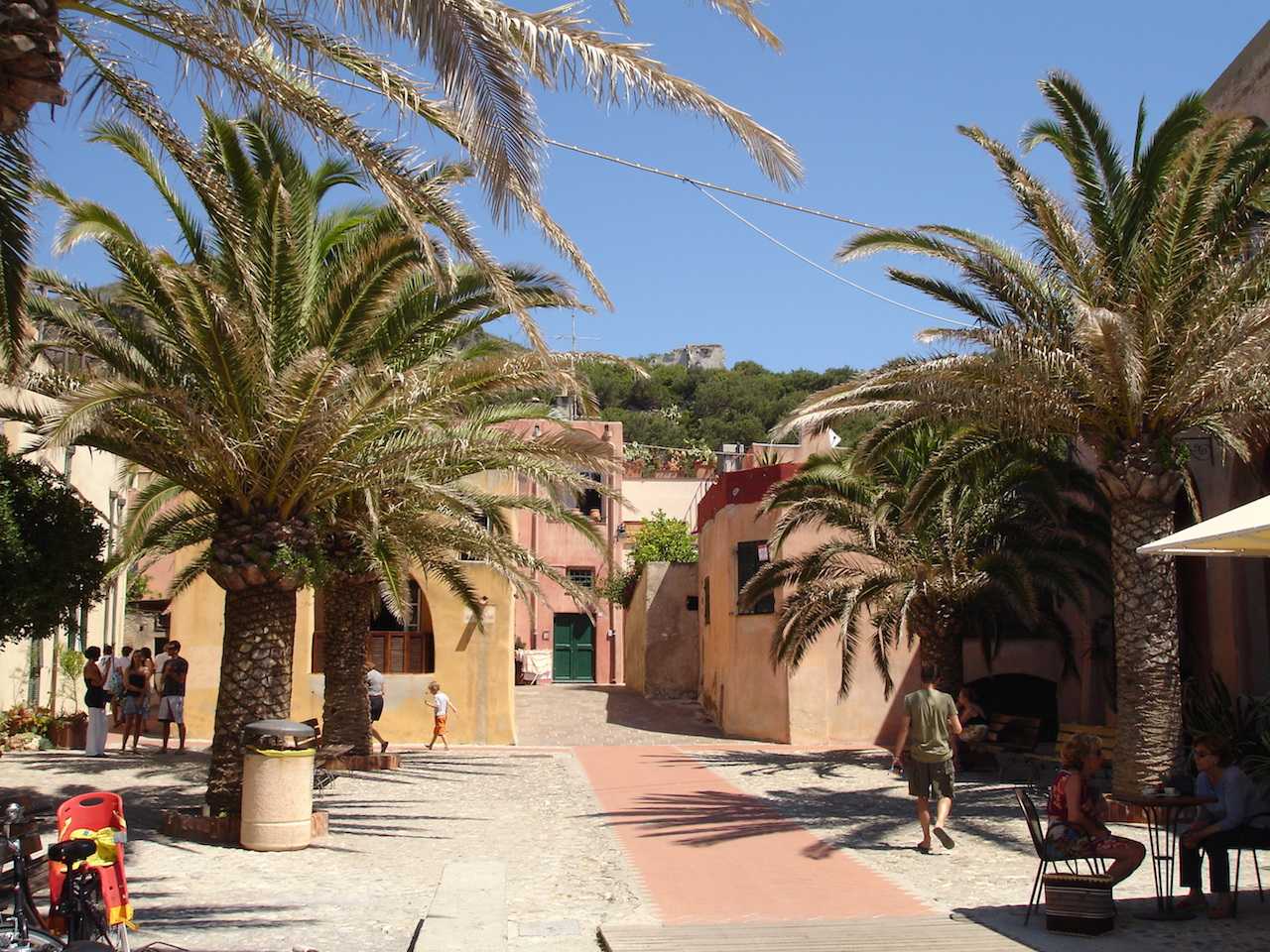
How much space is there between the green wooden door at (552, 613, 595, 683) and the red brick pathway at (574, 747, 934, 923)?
2360 cm

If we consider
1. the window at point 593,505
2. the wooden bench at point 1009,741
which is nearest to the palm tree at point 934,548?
the wooden bench at point 1009,741

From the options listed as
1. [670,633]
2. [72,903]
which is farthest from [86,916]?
[670,633]

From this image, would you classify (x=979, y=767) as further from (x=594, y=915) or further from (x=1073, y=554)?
(x=594, y=915)

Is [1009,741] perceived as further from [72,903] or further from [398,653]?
[72,903]

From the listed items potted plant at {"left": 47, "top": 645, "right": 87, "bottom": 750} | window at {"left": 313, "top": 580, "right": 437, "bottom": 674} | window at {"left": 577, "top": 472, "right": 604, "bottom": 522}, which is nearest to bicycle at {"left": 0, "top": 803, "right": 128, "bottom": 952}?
potted plant at {"left": 47, "top": 645, "right": 87, "bottom": 750}

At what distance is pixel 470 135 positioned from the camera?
6.80 metres

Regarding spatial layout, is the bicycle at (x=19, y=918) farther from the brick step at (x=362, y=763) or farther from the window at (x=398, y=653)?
the window at (x=398, y=653)

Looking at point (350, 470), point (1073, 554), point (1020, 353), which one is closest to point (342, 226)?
point (350, 470)

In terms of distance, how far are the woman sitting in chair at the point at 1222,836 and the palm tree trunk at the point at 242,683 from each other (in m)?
7.94

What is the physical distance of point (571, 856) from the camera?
10.6 metres

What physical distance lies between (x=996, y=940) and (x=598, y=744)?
15649 millimetres

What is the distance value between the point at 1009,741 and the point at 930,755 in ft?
28.0

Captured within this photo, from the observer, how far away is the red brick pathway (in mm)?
8180

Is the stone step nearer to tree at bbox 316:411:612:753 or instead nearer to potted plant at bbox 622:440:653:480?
tree at bbox 316:411:612:753
